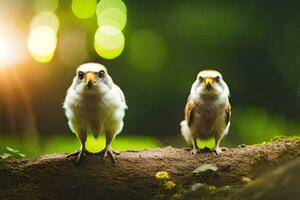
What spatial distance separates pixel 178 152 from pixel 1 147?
6.31ft

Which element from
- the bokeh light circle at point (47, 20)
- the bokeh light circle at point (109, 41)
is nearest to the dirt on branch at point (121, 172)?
the bokeh light circle at point (109, 41)

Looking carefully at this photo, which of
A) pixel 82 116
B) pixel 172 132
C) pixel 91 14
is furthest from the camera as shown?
pixel 172 132

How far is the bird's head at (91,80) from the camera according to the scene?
363 cm

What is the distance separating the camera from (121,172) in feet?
11.9

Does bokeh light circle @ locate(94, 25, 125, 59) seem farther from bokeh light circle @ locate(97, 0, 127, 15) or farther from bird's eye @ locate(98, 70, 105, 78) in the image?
bird's eye @ locate(98, 70, 105, 78)

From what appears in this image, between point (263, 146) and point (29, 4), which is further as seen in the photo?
point (29, 4)

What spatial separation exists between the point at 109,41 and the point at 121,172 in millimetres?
2364

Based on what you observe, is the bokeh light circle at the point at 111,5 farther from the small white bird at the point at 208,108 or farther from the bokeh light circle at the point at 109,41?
the small white bird at the point at 208,108

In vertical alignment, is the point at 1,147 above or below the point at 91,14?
below

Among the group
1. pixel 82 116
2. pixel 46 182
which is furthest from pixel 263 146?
pixel 46 182

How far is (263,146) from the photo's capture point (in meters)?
4.00

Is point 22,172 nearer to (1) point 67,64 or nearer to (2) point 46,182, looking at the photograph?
(2) point 46,182

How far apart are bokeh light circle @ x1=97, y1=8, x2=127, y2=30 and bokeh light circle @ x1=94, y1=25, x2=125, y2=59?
0.05m

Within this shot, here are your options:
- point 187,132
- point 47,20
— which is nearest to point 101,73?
→ point 187,132
